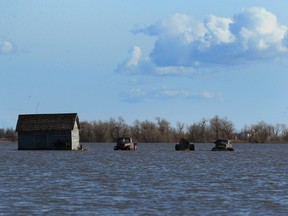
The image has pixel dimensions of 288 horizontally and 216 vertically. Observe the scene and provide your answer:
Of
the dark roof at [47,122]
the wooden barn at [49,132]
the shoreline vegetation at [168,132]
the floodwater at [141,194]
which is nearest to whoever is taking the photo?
the floodwater at [141,194]

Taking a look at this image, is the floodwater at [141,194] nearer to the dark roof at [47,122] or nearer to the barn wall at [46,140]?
the barn wall at [46,140]

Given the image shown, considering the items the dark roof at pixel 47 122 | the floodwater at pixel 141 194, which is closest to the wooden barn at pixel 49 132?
the dark roof at pixel 47 122

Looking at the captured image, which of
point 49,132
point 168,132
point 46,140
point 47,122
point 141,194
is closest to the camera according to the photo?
point 141,194

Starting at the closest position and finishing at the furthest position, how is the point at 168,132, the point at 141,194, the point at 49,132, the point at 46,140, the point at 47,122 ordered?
1. the point at 141,194
2. the point at 49,132
3. the point at 46,140
4. the point at 47,122
5. the point at 168,132

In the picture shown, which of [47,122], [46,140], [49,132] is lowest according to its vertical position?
[46,140]

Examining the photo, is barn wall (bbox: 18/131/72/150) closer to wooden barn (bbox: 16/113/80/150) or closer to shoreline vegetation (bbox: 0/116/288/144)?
wooden barn (bbox: 16/113/80/150)

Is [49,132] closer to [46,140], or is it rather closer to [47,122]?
[46,140]

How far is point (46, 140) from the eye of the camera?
87688 mm

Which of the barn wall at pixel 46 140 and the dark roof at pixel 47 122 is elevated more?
the dark roof at pixel 47 122

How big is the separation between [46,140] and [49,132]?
111 cm

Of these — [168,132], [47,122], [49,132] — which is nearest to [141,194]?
[49,132]

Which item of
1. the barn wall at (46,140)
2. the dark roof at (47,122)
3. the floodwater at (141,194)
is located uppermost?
the dark roof at (47,122)

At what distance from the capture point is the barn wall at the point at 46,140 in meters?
86.9

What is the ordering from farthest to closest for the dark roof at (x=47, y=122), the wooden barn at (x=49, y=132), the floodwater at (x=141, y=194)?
1. the dark roof at (x=47, y=122)
2. the wooden barn at (x=49, y=132)
3. the floodwater at (x=141, y=194)
